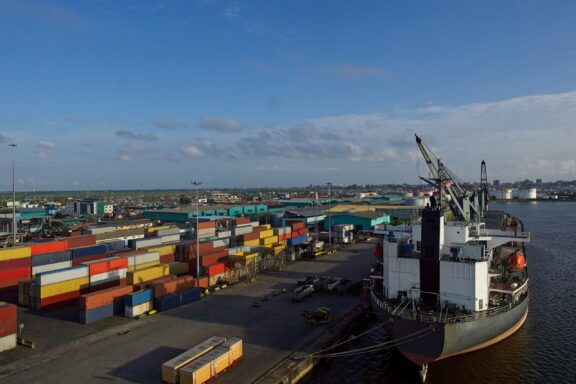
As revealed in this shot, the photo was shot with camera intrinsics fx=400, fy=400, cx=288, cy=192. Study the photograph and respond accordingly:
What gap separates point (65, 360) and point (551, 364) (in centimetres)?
3014

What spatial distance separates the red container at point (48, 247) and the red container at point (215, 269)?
54.1ft

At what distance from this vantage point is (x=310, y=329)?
2925 cm

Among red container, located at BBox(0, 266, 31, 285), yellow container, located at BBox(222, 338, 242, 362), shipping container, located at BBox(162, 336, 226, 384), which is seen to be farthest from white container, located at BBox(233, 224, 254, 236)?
shipping container, located at BBox(162, 336, 226, 384)

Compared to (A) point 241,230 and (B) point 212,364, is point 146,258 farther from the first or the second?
(B) point 212,364

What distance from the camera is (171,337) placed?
27562 millimetres

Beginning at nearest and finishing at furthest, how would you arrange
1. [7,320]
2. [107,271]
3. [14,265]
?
1. [7,320]
2. [107,271]
3. [14,265]

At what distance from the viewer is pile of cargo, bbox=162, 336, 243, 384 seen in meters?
20.5

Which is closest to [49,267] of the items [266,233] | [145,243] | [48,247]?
[48,247]

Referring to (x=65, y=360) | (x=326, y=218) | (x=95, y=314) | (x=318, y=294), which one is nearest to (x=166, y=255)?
(x=95, y=314)

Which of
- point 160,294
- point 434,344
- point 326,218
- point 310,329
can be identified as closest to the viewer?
point 434,344

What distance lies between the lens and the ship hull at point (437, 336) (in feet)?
73.9

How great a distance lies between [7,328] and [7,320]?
0.50 m

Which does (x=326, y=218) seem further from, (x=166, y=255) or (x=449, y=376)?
(x=449, y=376)

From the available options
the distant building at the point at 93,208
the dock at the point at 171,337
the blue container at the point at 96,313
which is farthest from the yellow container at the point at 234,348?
the distant building at the point at 93,208
